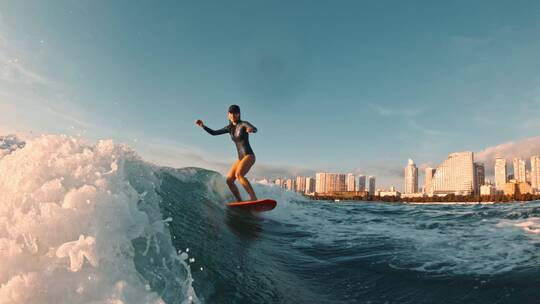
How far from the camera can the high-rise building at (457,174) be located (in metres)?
137

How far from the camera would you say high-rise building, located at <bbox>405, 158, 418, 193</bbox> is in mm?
171750

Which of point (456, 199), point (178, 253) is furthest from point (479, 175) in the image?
point (178, 253)

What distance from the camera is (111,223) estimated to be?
2.91 m

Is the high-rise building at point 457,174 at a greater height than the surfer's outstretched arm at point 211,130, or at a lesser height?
greater

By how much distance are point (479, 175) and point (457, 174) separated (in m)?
12.4

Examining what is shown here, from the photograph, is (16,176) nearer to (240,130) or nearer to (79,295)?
(79,295)

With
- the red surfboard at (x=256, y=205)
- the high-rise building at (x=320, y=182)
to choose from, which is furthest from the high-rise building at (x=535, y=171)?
the red surfboard at (x=256, y=205)

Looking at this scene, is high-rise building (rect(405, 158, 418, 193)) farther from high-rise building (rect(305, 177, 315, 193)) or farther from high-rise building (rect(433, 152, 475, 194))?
high-rise building (rect(305, 177, 315, 193))

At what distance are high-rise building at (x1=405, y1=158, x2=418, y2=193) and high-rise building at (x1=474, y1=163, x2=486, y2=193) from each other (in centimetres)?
3154

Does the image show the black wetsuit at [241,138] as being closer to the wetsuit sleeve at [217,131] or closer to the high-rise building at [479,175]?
the wetsuit sleeve at [217,131]

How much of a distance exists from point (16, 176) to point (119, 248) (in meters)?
1.37

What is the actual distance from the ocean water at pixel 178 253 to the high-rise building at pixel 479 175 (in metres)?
156

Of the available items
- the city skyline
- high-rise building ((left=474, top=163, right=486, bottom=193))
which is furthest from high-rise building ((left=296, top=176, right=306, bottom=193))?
high-rise building ((left=474, top=163, right=486, bottom=193))

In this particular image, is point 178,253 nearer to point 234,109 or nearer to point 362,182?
point 234,109
